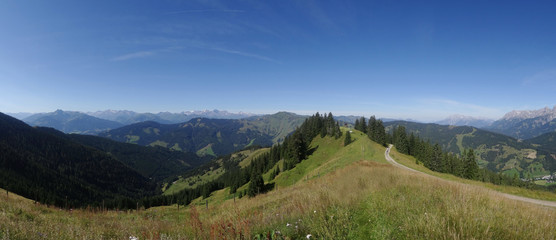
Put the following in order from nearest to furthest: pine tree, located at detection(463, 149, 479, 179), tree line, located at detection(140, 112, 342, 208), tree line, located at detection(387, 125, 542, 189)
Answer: pine tree, located at detection(463, 149, 479, 179) < tree line, located at detection(387, 125, 542, 189) < tree line, located at detection(140, 112, 342, 208)

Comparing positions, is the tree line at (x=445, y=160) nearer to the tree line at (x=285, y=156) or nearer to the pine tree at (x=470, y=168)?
the pine tree at (x=470, y=168)

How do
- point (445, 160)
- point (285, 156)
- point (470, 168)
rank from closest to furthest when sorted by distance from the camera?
point (470, 168)
point (445, 160)
point (285, 156)

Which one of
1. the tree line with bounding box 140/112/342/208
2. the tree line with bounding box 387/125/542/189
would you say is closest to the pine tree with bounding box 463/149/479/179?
the tree line with bounding box 387/125/542/189

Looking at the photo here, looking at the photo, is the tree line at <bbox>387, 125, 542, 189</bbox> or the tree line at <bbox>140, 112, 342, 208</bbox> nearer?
the tree line at <bbox>387, 125, 542, 189</bbox>

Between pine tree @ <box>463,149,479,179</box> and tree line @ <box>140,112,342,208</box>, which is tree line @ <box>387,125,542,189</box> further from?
tree line @ <box>140,112,342,208</box>

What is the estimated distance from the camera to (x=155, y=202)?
12306 centimetres

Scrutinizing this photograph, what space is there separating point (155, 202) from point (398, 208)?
14653 centimetres

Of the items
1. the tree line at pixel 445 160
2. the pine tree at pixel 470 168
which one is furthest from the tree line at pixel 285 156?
the pine tree at pixel 470 168

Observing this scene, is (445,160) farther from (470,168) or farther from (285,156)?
→ (285,156)

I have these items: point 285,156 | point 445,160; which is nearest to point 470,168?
point 445,160

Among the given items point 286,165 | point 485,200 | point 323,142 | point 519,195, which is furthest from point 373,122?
point 485,200

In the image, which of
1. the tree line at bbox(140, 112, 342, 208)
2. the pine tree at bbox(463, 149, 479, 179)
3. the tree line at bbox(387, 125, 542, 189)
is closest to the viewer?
the pine tree at bbox(463, 149, 479, 179)

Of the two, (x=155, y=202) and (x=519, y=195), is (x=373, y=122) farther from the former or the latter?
(x=155, y=202)

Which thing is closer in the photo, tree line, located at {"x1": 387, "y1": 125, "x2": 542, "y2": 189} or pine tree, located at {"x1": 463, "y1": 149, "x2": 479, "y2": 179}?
pine tree, located at {"x1": 463, "y1": 149, "x2": 479, "y2": 179}
